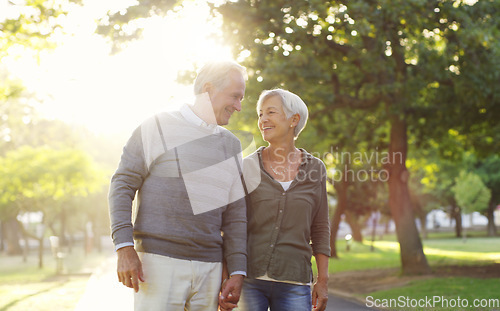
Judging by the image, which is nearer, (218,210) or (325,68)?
(218,210)

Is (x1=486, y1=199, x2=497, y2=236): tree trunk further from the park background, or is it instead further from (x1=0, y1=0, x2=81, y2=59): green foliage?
(x1=0, y1=0, x2=81, y2=59): green foliage

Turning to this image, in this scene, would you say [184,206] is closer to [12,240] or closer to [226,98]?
[226,98]

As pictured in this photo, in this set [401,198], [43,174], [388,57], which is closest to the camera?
[388,57]

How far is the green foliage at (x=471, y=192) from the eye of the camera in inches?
1969

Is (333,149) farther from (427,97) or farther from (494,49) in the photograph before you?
(494,49)

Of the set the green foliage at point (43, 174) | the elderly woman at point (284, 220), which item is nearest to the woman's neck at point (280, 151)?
the elderly woman at point (284, 220)

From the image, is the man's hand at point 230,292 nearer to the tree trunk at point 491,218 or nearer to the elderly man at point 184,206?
the elderly man at point 184,206

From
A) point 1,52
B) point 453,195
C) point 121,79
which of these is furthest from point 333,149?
point 453,195

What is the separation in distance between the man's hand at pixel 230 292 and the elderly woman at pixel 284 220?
258mm

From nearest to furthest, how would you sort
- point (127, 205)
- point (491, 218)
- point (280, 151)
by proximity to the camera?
point (127, 205) → point (280, 151) → point (491, 218)

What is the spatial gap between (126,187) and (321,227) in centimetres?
127

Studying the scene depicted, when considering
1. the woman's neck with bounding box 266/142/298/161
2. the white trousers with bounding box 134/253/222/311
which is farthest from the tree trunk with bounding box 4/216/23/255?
the white trousers with bounding box 134/253/222/311

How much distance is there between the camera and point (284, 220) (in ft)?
12.0

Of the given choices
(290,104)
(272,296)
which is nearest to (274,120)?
(290,104)
